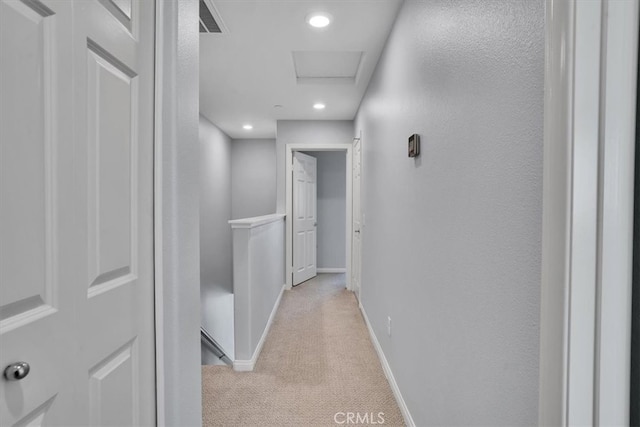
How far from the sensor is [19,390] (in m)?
0.62

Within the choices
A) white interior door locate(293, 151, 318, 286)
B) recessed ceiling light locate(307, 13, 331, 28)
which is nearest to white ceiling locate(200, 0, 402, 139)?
recessed ceiling light locate(307, 13, 331, 28)

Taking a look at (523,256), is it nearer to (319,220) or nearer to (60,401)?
(60,401)

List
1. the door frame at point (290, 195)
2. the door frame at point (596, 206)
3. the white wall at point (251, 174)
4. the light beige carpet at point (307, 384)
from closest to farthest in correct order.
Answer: the door frame at point (596, 206) < the light beige carpet at point (307, 384) < the door frame at point (290, 195) < the white wall at point (251, 174)

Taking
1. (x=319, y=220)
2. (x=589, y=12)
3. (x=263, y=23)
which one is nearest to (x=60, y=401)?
(x=589, y=12)

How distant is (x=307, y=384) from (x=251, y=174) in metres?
4.81

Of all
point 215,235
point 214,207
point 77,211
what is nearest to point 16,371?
point 77,211

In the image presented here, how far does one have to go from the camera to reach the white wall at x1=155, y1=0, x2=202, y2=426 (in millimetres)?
1099

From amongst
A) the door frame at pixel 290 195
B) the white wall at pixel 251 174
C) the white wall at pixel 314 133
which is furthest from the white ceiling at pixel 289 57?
the white wall at pixel 251 174

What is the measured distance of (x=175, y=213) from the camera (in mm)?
1150

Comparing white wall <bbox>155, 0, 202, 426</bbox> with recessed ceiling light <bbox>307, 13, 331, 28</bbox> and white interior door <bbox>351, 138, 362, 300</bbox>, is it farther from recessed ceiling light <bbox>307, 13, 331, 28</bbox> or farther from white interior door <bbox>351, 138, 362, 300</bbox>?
white interior door <bbox>351, 138, 362, 300</bbox>

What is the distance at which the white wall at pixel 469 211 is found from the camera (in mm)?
779

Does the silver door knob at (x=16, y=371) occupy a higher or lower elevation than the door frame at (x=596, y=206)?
lower

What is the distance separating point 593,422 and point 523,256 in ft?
1.12

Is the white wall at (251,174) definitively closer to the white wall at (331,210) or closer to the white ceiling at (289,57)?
the white wall at (331,210)
